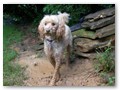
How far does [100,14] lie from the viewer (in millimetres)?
4207

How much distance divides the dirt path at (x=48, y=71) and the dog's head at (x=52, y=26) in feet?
1.00

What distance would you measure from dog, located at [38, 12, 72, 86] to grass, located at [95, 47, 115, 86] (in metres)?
0.31

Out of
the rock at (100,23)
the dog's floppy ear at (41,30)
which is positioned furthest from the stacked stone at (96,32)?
the dog's floppy ear at (41,30)

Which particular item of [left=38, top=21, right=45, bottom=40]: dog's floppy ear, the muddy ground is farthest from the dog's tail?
the muddy ground

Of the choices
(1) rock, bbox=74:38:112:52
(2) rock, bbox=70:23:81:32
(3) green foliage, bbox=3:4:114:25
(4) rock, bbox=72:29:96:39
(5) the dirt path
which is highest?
(3) green foliage, bbox=3:4:114:25

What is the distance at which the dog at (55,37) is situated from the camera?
399cm

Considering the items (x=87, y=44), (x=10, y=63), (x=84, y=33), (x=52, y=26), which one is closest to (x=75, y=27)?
(x=84, y=33)

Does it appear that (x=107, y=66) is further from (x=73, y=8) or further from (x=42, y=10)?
(x=42, y=10)

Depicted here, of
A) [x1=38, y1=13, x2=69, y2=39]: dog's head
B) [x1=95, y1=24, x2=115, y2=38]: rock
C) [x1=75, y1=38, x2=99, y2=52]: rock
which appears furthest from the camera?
[x1=75, y1=38, x2=99, y2=52]: rock

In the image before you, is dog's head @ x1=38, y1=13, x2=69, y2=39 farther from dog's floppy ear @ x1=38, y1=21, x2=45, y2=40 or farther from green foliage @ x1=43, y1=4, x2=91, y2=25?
green foliage @ x1=43, y1=4, x2=91, y2=25

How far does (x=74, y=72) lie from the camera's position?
4.21 meters

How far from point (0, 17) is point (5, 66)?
1.36 ft

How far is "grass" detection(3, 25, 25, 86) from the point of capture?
4.15 metres

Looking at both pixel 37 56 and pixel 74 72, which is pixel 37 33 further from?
pixel 74 72
